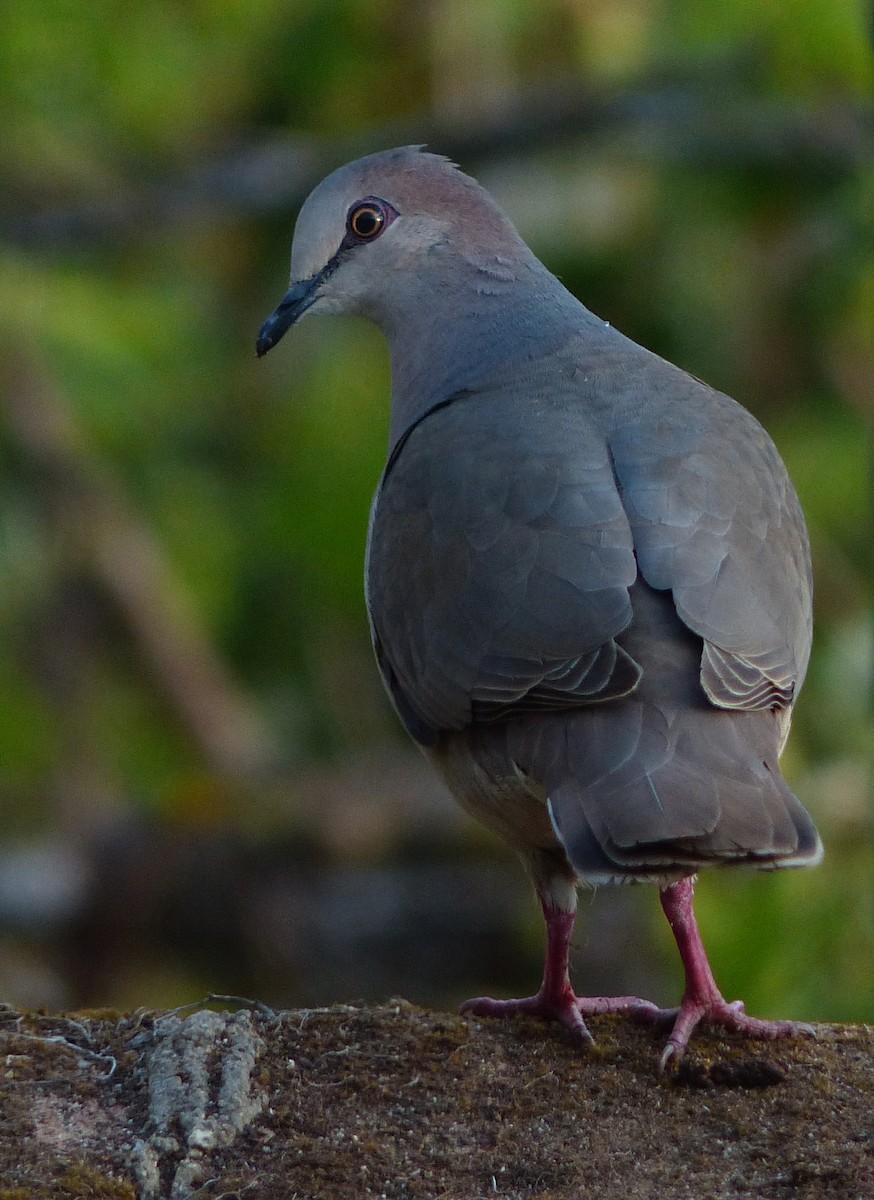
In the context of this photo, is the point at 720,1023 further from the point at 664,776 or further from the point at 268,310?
the point at 268,310

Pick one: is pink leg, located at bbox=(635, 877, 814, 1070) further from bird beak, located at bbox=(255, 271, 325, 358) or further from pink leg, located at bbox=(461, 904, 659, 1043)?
bird beak, located at bbox=(255, 271, 325, 358)

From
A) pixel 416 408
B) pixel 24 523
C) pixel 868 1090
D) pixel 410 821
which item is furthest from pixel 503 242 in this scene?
pixel 24 523

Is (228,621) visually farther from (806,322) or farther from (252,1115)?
(252,1115)

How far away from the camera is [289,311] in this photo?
20.0 ft

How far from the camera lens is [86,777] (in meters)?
12.0

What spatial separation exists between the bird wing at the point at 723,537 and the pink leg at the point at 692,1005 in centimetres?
67

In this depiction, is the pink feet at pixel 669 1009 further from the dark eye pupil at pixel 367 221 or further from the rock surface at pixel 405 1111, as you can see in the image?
the dark eye pupil at pixel 367 221

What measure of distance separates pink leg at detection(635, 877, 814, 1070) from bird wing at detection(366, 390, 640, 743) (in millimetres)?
729

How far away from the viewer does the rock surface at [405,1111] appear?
3.66 m

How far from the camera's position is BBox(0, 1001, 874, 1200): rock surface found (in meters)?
3.66

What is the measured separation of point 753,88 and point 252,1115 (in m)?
9.71

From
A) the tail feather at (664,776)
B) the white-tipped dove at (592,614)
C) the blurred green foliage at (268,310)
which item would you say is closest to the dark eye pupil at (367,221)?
the white-tipped dove at (592,614)

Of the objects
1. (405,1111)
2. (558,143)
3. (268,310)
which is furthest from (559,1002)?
(268,310)

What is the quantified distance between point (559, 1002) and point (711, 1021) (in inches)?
15.7
